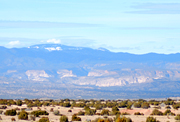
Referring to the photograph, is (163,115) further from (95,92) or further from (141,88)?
(141,88)

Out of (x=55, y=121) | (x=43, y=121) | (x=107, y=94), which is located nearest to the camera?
(x=43, y=121)

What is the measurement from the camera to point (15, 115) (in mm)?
31062

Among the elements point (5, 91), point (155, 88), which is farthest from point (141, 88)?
point (5, 91)

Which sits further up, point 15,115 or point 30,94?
point 30,94

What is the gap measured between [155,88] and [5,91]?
251 feet

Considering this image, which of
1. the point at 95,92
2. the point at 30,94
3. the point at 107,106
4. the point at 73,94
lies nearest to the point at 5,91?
the point at 30,94

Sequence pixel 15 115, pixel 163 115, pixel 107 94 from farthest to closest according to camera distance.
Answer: pixel 107 94 < pixel 163 115 < pixel 15 115

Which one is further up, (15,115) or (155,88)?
(155,88)

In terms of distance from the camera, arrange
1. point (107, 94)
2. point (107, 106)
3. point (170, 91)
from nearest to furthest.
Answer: point (107, 106) → point (107, 94) → point (170, 91)

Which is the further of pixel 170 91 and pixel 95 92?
pixel 170 91

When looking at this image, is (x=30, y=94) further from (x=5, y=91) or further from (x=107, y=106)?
(x=107, y=106)

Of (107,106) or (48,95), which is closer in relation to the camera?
(107,106)

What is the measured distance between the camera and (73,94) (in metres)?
165

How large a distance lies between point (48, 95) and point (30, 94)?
7334 mm
